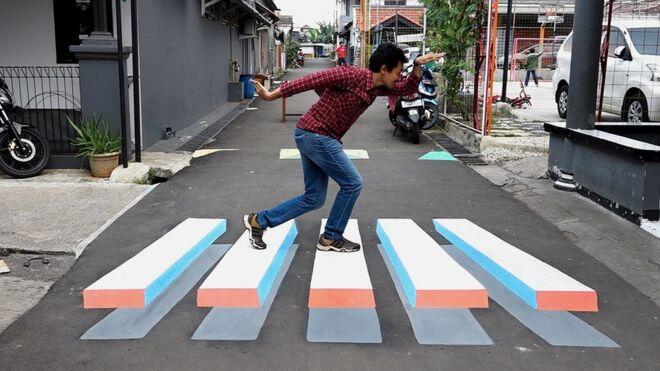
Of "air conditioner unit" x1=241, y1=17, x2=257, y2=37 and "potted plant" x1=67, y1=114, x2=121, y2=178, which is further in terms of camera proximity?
"air conditioner unit" x1=241, y1=17, x2=257, y2=37

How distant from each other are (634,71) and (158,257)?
10.1 m

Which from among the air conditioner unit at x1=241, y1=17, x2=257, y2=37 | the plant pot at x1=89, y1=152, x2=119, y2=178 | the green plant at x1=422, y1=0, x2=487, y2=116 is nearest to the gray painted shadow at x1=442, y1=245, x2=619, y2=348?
the plant pot at x1=89, y1=152, x2=119, y2=178

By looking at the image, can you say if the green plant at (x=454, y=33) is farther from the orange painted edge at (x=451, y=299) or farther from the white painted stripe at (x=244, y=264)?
the orange painted edge at (x=451, y=299)

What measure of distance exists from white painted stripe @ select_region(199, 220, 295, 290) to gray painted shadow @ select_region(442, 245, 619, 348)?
1695 millimetres

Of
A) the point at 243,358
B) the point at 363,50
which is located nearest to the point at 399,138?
the point at 243,358

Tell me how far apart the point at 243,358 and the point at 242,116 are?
13.9 metres

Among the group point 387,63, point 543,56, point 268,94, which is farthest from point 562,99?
point 543,56

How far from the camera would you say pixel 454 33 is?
40.7 ft

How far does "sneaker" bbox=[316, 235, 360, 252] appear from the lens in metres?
5.50

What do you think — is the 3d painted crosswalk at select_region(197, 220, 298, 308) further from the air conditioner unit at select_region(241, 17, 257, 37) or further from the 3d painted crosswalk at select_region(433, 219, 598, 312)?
the air conditioner unit at select_region(241, 17, 257, 37)

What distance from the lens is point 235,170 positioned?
31.0ft

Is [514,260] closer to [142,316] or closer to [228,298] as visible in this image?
[228,298]

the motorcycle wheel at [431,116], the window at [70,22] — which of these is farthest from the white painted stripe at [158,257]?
the motorcycle wheel at [431,116]

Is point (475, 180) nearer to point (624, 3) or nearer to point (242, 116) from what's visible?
point (624, 3)
